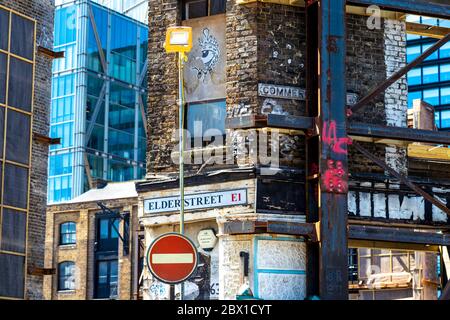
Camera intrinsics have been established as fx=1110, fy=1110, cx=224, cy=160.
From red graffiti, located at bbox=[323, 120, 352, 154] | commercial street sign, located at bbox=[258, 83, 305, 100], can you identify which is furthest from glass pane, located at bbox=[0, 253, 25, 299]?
red graffiti, located at bbox=[323, 120, 352, 154]

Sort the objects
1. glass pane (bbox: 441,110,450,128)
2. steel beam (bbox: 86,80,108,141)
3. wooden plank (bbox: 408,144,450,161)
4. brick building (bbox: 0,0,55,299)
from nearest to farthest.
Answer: wooden plank (bbox: 408,144,450,161), brick building (bbox: 0,0,55,299), steel beam (bbox: 86,80,108,141), glass pane (bbox: 441,110,450,128)

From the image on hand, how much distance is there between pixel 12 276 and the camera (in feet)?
99.2

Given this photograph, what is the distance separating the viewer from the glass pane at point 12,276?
29.9 m

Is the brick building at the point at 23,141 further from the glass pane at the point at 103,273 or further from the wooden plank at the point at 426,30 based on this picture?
the glass pane at the point at 103,273

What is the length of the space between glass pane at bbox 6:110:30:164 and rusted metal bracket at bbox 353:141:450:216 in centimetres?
1123

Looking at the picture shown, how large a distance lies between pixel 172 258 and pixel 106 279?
52.4 metres

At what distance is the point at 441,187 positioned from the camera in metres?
25.2

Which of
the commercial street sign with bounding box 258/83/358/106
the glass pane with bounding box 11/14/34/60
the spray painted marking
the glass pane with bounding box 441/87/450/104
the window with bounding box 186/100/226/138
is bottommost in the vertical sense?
the spray painted marking

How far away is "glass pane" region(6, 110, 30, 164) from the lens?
101 ft

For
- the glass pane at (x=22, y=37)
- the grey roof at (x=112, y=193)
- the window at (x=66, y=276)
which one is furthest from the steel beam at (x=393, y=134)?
the window at (x=66, y=276)

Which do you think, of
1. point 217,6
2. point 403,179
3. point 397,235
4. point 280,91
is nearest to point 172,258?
point 280,91

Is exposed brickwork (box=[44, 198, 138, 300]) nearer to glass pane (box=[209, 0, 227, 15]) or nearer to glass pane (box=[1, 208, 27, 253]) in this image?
glass pane (box=[1, 208, 27, 253])

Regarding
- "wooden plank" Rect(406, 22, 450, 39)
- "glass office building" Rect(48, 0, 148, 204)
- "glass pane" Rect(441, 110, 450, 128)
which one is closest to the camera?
"wooden plank" Rect(406, 22, 450, 39)

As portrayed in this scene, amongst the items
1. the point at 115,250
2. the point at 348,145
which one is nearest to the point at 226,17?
the point at 348,145
